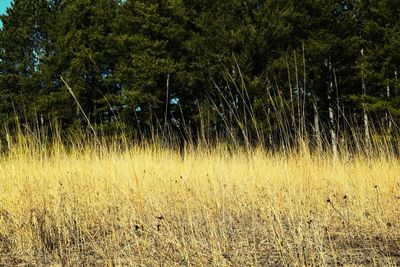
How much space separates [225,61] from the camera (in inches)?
527

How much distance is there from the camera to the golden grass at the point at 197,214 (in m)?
2.34

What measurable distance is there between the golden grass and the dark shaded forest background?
6164 millimetres

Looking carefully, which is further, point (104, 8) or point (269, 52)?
point (104, 8)

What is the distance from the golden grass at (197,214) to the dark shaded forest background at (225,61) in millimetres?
6164

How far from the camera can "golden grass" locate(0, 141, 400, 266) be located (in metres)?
2.34

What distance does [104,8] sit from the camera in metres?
19.0

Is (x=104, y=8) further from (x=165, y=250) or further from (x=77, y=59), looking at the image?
(x=165, y=250)

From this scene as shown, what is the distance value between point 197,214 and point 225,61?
34.6 ft

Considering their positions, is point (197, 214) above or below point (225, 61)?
below

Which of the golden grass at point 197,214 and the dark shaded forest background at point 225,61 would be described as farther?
the dark shaded forest background at point 225,61

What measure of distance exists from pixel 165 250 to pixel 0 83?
20698mm

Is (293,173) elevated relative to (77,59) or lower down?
lower down

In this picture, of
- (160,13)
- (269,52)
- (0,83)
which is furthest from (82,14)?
(269,52)

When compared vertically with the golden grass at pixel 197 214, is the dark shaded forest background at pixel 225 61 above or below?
above
